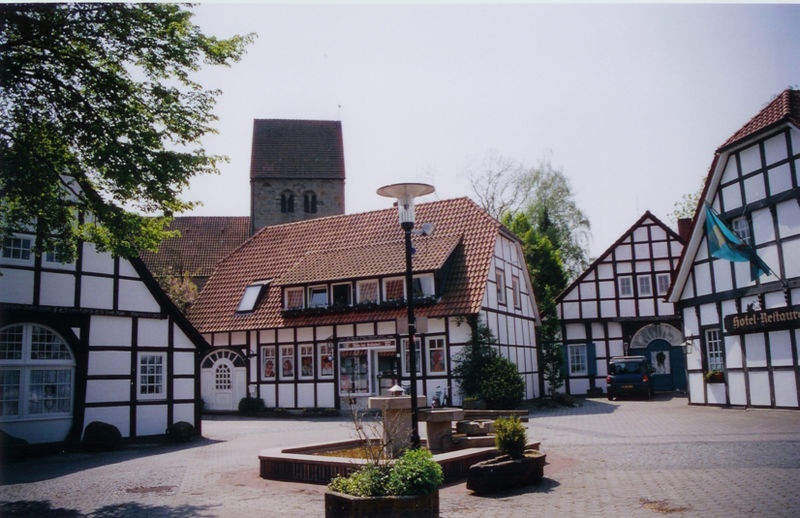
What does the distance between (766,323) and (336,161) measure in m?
37.7

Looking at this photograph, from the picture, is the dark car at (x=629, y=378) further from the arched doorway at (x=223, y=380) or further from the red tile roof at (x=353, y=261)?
the arched doorway at (x=223, y=380)

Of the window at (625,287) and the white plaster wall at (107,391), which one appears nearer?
the white plaster wall at (107,391)

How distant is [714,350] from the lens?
2264cm

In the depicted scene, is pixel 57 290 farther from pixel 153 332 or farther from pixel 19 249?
pixel 153 332

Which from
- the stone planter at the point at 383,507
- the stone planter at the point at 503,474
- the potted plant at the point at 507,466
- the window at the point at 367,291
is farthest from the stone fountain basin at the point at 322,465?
the window at the point at 367,291

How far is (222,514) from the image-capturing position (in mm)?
8828

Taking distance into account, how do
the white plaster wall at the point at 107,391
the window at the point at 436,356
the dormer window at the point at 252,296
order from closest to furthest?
the white plaster wall at the point at 107,391
the window at the point at 436,356
the dormer window at the point at 252,296

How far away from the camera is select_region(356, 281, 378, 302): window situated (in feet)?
86.1

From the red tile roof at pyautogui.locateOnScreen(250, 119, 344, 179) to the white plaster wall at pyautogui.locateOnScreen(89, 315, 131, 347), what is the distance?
33311mm

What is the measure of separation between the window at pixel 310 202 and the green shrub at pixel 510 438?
1660 inches

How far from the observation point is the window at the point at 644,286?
1264 inches

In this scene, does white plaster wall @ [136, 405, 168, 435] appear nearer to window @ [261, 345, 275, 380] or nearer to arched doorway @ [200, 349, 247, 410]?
window @ [261, 345, 275, 380]

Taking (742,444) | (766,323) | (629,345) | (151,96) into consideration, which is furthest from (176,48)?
(629,345)

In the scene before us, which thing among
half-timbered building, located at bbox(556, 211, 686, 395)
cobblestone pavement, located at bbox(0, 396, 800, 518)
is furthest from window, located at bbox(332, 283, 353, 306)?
half-timbered building, located at bbox(556, 211, 686, 395)
